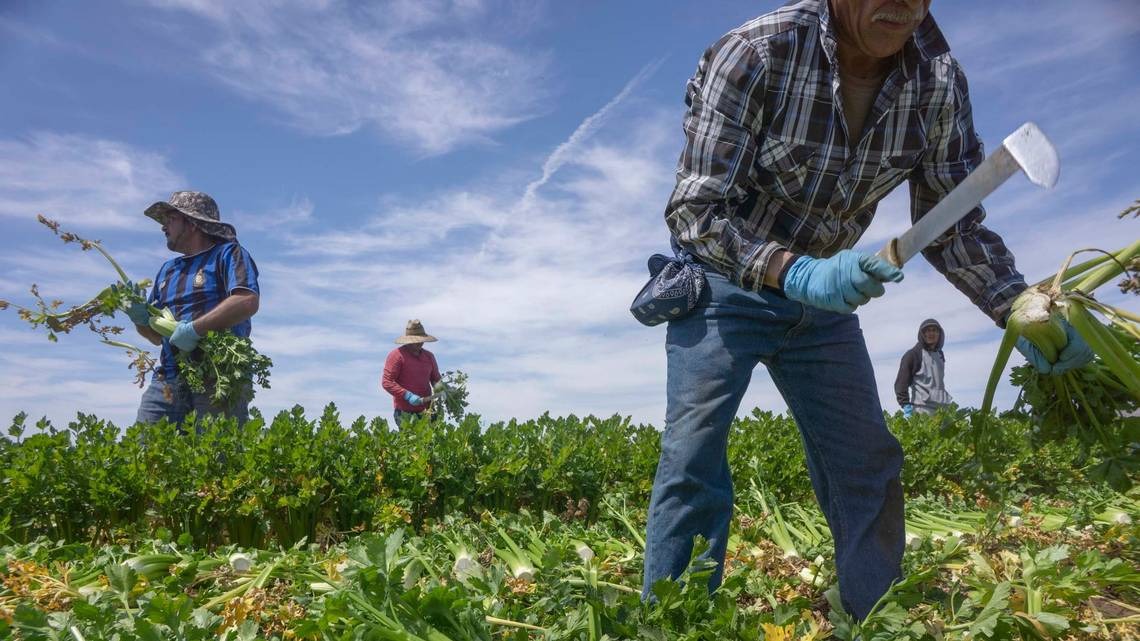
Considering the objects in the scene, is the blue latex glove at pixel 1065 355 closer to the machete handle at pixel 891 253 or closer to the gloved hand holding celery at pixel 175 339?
the machete handle at pixel 891 253

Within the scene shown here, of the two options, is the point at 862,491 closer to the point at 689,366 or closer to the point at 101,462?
the point at 689,366

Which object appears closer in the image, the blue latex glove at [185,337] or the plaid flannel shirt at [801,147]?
the plaid flannel shirt at [801,147]

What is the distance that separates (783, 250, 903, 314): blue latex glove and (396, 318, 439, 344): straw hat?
25.5 feet

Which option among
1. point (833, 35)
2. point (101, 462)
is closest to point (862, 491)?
point (833, 35)

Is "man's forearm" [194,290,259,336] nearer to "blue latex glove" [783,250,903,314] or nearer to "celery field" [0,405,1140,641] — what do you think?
Answer: "celery field" [0,405,1140,641]

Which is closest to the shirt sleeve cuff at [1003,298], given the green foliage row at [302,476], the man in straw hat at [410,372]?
the green foliage row at [302,476]

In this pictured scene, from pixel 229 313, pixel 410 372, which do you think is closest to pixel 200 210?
pixel 229 313

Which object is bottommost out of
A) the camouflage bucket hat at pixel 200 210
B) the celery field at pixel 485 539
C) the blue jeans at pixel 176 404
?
the celery field at pixel 485 539

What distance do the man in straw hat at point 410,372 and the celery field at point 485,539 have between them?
11.5 feet

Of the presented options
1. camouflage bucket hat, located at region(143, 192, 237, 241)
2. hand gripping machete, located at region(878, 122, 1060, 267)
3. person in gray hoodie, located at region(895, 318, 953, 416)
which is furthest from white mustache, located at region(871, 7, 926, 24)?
person in gray hoodie, located at region(895, 318, 953, 416)

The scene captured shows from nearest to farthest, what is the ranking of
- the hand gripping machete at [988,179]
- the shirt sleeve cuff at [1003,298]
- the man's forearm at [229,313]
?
the hand gripping machete at [988,179] → the shirt sleeve cuff at [1003,298] → the man's forearm at [229,313]

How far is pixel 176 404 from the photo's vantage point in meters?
5.93

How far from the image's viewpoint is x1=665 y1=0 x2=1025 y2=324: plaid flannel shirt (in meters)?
2.52

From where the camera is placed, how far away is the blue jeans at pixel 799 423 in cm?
262
